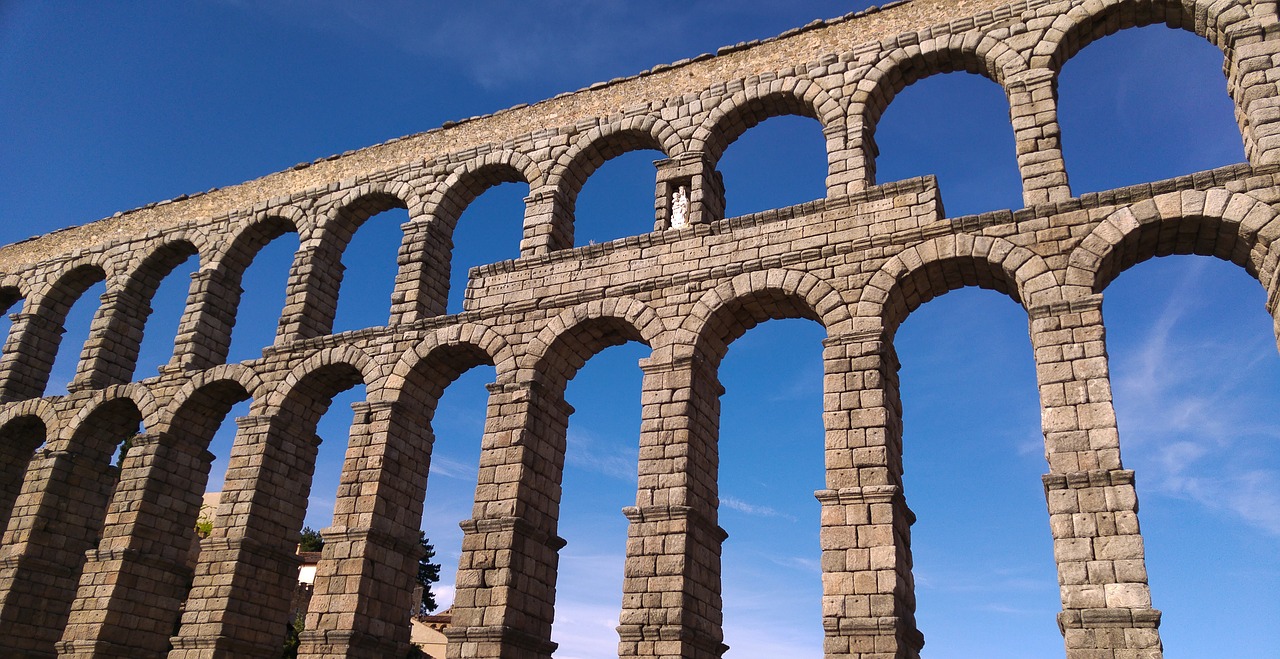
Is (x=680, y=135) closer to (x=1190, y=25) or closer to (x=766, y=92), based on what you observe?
(x=766, y=92)

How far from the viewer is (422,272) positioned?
19.0 metres

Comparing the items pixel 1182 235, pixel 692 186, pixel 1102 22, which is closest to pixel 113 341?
pixel 692 186

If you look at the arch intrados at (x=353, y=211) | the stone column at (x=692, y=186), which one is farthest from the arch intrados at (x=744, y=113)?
the arch intrados at (x=353, y=211)

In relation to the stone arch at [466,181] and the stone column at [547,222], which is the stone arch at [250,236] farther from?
the stone column at [547,222]

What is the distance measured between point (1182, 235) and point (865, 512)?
19.2 feet

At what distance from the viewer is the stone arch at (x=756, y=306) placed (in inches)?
579

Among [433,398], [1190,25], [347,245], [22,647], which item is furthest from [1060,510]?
[22,647]

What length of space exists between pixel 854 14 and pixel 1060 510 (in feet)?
32.1

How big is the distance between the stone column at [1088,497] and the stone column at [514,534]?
24.3 ft

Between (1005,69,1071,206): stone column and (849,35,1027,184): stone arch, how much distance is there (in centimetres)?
39

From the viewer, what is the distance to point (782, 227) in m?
15.7

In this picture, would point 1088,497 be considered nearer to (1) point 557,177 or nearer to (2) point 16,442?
(1) point 557,177

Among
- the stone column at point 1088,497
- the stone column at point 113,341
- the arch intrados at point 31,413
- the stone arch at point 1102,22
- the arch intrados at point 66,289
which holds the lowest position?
the stone column at point 1088,497

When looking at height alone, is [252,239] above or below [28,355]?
above
